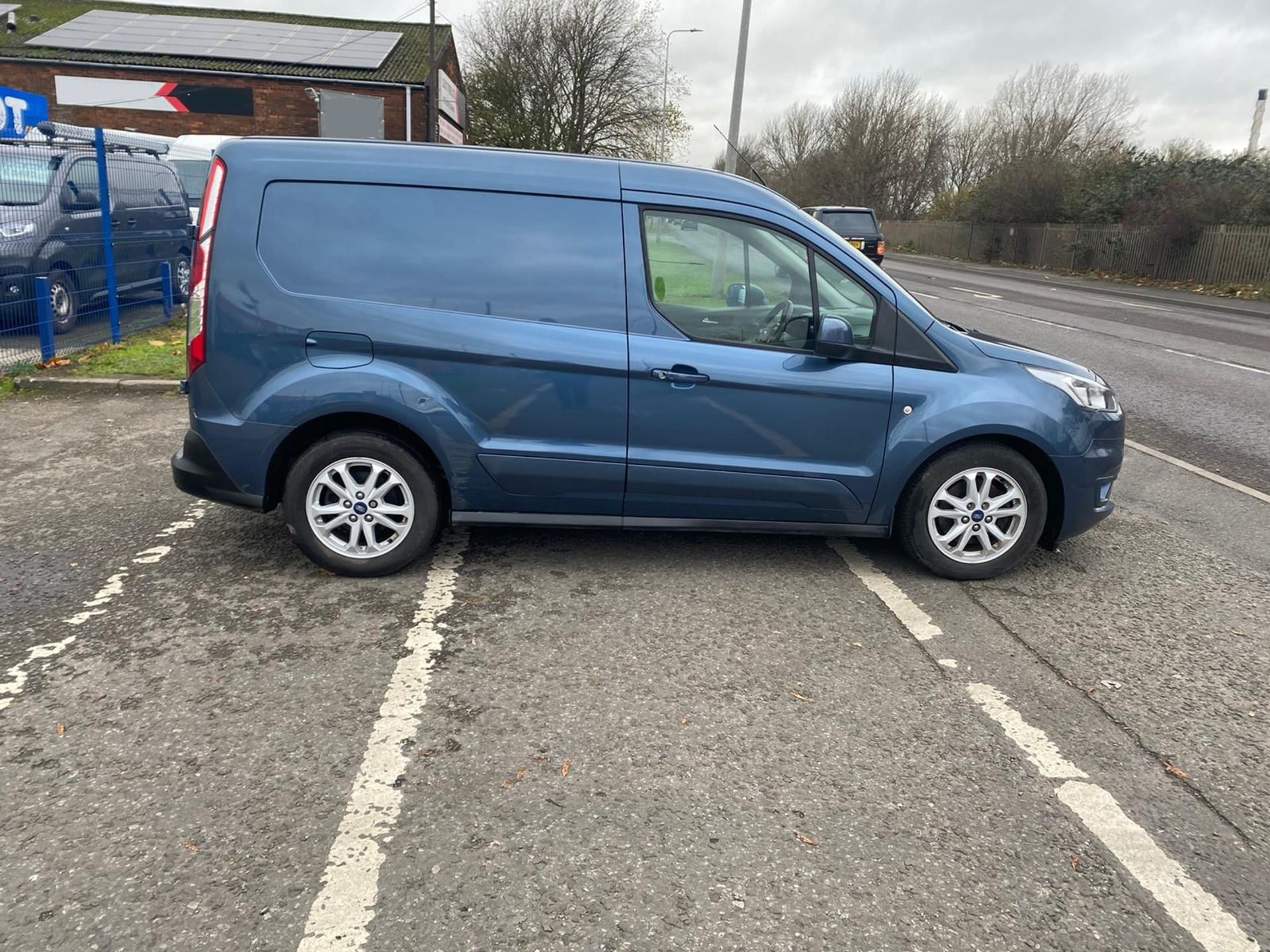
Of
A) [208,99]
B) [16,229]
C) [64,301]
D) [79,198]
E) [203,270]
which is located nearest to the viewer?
[203,270]

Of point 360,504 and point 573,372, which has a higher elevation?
point 573,372

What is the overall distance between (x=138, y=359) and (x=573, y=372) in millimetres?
6653

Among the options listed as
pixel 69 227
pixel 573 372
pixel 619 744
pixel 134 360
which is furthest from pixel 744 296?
pixel 69 227

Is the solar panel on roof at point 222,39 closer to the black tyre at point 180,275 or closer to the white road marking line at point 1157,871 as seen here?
the black tyre at point 180,275

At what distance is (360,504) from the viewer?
4.26m

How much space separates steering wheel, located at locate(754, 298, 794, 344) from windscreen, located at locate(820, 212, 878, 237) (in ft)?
63.6

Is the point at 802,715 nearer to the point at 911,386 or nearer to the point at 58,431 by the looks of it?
the point at 911,386

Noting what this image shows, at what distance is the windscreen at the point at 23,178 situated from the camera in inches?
351

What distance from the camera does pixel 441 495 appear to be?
441cm

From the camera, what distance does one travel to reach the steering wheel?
4340 millimetres

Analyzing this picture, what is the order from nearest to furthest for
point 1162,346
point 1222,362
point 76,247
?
point 76,247, point 1222,362, point 1162,346

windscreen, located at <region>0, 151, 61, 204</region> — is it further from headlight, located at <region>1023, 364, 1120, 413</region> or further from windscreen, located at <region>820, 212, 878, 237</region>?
windscreen, located at <region>820, 212, 878, 237</region>

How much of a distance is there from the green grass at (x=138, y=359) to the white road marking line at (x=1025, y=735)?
7374 mm

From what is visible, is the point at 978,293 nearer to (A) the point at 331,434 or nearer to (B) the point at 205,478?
(A) the point at 331,434
